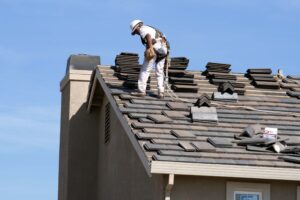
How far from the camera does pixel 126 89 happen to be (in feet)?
65.0

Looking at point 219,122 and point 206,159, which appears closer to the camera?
point 206,159

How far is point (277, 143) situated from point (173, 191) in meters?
2.09

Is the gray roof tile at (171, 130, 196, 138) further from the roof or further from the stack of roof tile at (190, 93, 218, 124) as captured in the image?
the stack of roof tile at (190, 93, 218, 124)

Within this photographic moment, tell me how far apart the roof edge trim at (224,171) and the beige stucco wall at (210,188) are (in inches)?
17.2

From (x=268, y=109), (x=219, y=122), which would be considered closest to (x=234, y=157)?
(x=219, y=122)

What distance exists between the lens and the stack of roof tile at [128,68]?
65.8 ft

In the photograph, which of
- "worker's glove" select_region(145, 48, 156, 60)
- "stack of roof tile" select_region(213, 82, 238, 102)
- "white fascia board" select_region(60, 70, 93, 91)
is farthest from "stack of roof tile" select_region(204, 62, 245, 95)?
"white fascia board" select_region(60, 70, 93, 91)

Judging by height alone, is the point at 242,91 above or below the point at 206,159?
above

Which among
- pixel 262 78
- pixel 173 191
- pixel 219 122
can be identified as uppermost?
pixel 262 78

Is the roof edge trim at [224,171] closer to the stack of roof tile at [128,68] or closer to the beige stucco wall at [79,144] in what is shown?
the stack of roof tile at [128,68]

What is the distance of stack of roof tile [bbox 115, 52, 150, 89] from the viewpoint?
20.1 m

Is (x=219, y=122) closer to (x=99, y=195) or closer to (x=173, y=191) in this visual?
(x=173, y=191)

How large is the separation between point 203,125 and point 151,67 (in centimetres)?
194

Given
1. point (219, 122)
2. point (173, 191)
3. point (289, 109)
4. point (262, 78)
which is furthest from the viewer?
point (262, 78)
